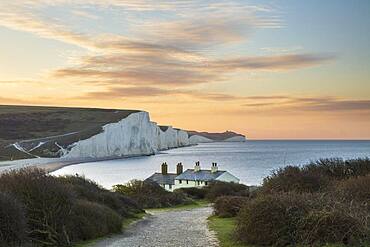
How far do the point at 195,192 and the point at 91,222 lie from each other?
31.5m

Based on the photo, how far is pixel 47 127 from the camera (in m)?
175

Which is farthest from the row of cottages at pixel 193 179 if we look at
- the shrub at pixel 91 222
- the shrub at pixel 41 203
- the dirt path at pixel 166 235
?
the shrub at pixel 41 203

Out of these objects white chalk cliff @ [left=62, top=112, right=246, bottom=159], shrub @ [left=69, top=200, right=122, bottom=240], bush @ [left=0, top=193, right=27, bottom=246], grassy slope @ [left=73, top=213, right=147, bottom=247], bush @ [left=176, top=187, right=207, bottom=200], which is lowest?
bush @ [left=176, top=187, right=207, bottom=200]

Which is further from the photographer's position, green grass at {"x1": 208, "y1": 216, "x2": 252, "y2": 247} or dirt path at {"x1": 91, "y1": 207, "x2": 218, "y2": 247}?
dirt path at {"x1": 91, "y1": 207, "x2": 218, "y2": 247}

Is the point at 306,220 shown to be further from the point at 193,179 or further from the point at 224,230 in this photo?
the point at 193,179

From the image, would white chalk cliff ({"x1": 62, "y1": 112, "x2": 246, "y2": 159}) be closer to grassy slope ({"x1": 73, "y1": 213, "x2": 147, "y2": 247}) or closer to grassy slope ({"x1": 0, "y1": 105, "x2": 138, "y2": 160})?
grassy slope ({"x1": 0, "y1": 105, "x2": 138, "y2": 160})

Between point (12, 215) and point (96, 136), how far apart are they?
131m

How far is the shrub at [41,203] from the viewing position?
2070 centimetres

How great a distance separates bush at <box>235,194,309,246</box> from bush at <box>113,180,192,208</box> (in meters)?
25.0

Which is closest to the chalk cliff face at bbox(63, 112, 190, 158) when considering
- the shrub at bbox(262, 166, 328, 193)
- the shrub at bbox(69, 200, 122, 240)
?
the shrub at bbox(69, 200, 122, 240)

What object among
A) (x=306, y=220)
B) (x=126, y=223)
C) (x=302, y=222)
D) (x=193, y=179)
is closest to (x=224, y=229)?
(x=126, y=223)

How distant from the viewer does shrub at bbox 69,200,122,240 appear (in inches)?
896

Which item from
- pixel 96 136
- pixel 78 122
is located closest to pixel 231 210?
pixel 96 136

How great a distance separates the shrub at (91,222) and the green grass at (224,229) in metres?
4.92
